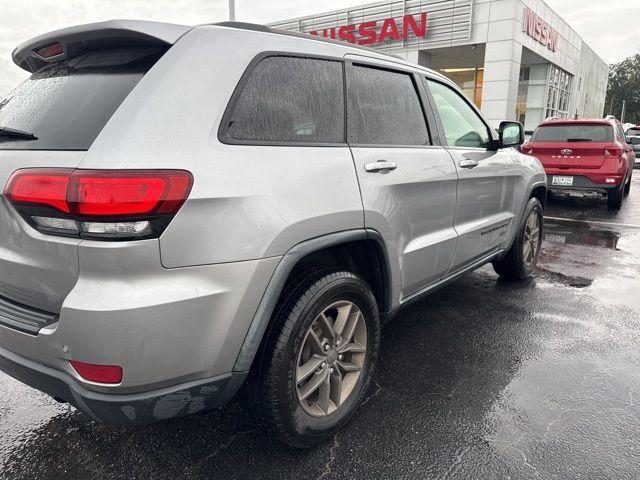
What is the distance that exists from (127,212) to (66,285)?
1.15ft

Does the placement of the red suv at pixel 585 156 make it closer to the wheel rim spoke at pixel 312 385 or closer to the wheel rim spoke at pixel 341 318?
the wheel rim spoke at pixel 341 318

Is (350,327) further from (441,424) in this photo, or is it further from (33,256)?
(33,256)

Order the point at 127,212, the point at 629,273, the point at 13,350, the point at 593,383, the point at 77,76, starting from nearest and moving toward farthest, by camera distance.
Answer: the point at 127,212, the point at 13,350, the point at 77,76, the point at 593,383, the point at 629,273

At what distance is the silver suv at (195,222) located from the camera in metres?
1.58

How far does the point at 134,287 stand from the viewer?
1.56 meters

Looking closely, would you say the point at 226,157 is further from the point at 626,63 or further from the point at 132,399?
the point at 626,63

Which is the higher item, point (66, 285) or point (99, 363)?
point (66, 285)

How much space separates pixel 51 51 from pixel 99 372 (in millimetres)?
1488

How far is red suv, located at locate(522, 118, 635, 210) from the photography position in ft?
27.9

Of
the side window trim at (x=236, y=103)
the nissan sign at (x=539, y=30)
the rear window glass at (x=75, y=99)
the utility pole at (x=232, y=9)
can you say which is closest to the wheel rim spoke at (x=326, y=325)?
the side window trim at (x=236, y=103)

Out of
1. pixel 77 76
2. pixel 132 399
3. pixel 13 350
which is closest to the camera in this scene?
pixel 132 399

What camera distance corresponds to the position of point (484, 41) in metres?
20.4

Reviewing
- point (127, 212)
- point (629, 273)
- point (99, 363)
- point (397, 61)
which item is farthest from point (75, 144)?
point (629, 273)

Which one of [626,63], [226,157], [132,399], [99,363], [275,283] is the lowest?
[132,399]
